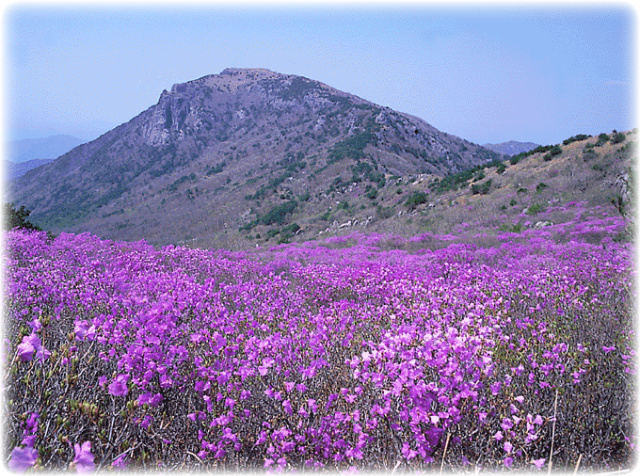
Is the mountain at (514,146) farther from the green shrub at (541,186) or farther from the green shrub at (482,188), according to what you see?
the green shrub at (541,186)

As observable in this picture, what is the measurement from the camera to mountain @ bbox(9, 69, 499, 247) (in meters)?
43.0

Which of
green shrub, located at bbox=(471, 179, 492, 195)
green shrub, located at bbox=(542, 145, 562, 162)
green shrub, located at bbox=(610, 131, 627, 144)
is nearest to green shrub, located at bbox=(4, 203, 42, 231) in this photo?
green shrub, located at bbox=(471, 179, 492, 195)

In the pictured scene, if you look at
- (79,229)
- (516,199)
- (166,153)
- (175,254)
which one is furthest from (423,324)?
(166,153)

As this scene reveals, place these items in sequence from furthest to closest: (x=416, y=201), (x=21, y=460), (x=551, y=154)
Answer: (x=551, y=154), (x=416, y=201), (x=21, y=460)

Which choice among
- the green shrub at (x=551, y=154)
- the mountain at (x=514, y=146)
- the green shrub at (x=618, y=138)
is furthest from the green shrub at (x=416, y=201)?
the mountain at (x=514, y=146)

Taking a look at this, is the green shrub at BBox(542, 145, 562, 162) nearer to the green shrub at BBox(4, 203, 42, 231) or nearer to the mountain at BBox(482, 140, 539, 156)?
the green shrub at BBox(4, 203, 42, 231)

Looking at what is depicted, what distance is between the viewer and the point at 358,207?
31.2m

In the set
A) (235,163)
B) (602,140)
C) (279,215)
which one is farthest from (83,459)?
(235,163)

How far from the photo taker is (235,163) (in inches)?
2739

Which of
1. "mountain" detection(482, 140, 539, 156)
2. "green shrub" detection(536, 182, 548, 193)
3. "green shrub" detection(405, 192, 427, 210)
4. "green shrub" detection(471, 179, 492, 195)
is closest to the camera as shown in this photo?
"green shrub" detection(536, 182, 548, 193)

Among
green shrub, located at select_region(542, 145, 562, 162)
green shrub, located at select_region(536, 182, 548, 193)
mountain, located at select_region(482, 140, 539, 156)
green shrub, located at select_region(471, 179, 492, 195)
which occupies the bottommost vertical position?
green shrub, located at select_region(536, 182, 548, 193)

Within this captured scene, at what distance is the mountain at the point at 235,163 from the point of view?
43.0 metres

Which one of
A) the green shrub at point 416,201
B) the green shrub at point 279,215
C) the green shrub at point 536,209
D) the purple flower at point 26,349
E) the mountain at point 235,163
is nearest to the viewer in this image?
the purple flower at point 26,349

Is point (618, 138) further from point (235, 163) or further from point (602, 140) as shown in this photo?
point (235, 163)
